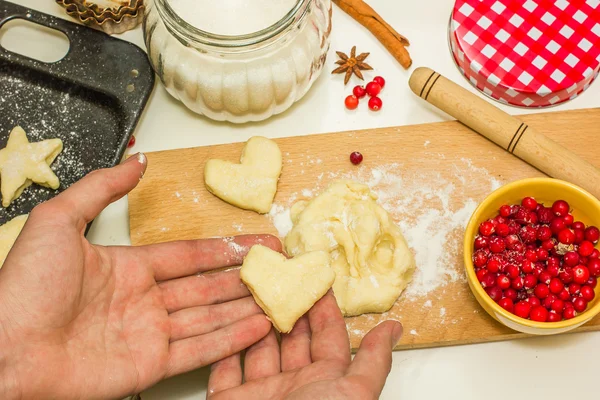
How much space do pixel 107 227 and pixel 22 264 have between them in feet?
1.67

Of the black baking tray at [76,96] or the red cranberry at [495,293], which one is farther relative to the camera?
the black baking tray at [76,96]

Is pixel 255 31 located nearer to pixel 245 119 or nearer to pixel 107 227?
pixel 245 119

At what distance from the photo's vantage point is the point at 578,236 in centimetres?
194

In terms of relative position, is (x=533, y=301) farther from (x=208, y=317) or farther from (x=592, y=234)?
(x=208, y=317)

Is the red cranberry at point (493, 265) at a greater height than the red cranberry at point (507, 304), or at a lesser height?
greater

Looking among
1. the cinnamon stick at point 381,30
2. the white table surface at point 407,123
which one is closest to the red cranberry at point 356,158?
the white table surface at point 407,123

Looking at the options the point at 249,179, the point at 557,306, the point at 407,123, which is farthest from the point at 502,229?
the point at 249,179

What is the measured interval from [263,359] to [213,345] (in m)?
0.14

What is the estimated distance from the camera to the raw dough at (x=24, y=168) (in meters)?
2.10

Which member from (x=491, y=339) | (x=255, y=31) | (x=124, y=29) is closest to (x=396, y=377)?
(x=491, y=339)

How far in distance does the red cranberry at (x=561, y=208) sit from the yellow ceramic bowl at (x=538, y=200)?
27 mm

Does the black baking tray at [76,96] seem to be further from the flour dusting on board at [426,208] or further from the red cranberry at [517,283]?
the red cranberry at [517,283]

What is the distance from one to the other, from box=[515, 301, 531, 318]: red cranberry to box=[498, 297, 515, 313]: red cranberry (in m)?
0.01

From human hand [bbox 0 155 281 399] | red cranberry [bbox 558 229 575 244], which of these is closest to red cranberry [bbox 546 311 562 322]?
red cranberry [bbox 558 229 575 244]
